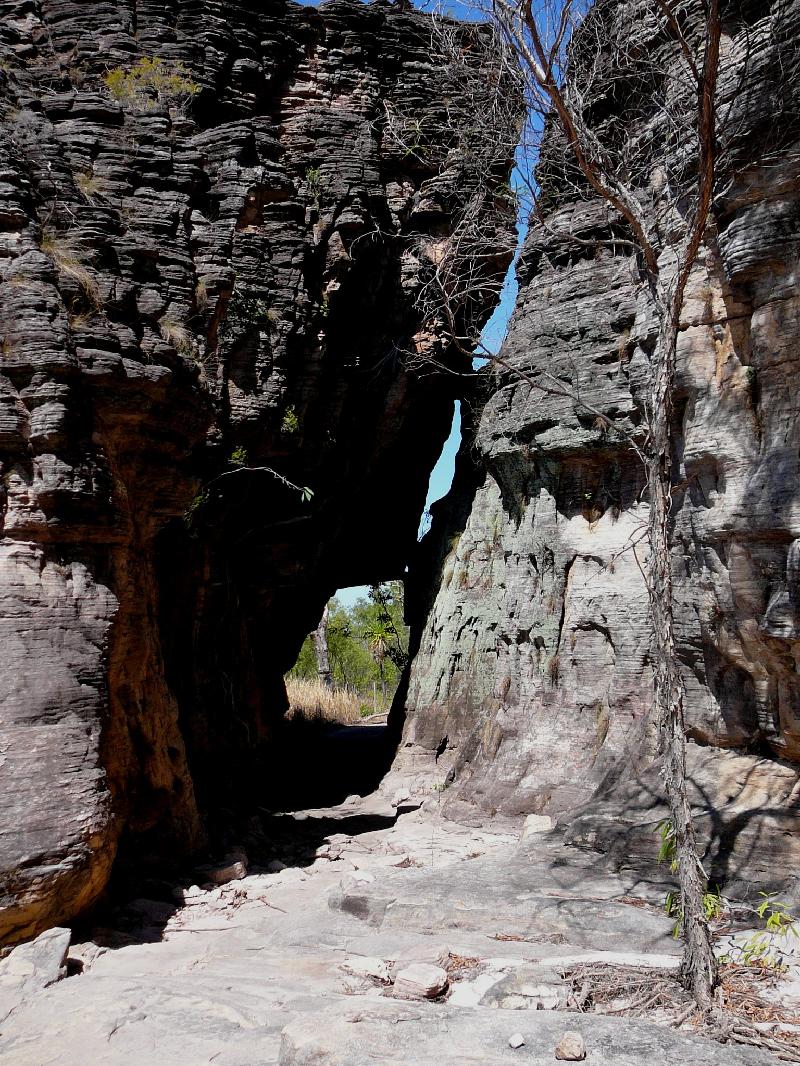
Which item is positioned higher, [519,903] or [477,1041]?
[477,1041]

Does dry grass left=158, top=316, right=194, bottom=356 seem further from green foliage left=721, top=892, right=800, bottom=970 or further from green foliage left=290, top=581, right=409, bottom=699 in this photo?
green foliage left=290, top=581, right=409, bottom=699

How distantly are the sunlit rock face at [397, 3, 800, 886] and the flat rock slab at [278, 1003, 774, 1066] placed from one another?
263 centimetres

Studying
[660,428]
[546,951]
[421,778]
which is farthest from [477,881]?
[421,778]

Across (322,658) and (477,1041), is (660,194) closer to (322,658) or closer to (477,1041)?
(477,1041)

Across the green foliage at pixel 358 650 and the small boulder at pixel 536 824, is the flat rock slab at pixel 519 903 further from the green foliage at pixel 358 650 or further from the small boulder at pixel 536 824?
the green foliage at pixel 358 650

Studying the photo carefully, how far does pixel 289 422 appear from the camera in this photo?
11.0 meters

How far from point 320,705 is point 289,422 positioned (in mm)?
10296

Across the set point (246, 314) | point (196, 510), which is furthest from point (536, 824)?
point (246, 314)

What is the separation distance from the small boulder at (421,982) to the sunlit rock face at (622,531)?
264cm

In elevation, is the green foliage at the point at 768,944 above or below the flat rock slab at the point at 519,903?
above

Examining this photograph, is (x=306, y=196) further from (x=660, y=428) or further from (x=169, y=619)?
(x=660, y=428)

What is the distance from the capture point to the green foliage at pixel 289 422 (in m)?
11.0

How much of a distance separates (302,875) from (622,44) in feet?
27.4

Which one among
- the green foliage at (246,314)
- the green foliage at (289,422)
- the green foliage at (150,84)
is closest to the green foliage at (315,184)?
the green foliage at (150,84)
